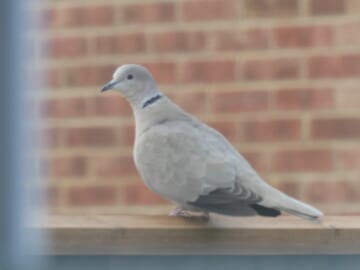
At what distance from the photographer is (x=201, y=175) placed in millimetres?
1296

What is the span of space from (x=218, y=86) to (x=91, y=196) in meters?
0.51

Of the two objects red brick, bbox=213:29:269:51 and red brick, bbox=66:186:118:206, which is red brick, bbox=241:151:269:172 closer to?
red brick, bbox=213:29:269:51

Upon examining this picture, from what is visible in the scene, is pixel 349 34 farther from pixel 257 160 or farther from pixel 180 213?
pixel 180 213

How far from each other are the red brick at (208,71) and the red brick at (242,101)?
0.05 m

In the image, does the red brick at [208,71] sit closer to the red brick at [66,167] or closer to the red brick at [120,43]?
the red brick at [120,43]

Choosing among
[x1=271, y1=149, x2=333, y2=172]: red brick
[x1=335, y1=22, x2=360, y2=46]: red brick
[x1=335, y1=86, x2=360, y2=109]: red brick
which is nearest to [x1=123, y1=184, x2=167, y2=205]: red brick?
[x1=271, y1=149, x2=333, y2=172]: red brick

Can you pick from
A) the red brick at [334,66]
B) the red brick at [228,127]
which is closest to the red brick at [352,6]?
the red brick at [334,66]

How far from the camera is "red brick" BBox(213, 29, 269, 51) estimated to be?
2371mm

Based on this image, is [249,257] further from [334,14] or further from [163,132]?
[334,14]

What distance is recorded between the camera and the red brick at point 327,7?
2.33m

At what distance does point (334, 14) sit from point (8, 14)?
2029 mm

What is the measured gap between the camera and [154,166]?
53.9 inches

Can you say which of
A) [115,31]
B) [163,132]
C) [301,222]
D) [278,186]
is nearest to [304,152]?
[278,186]

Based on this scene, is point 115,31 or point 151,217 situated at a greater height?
point 115,31
